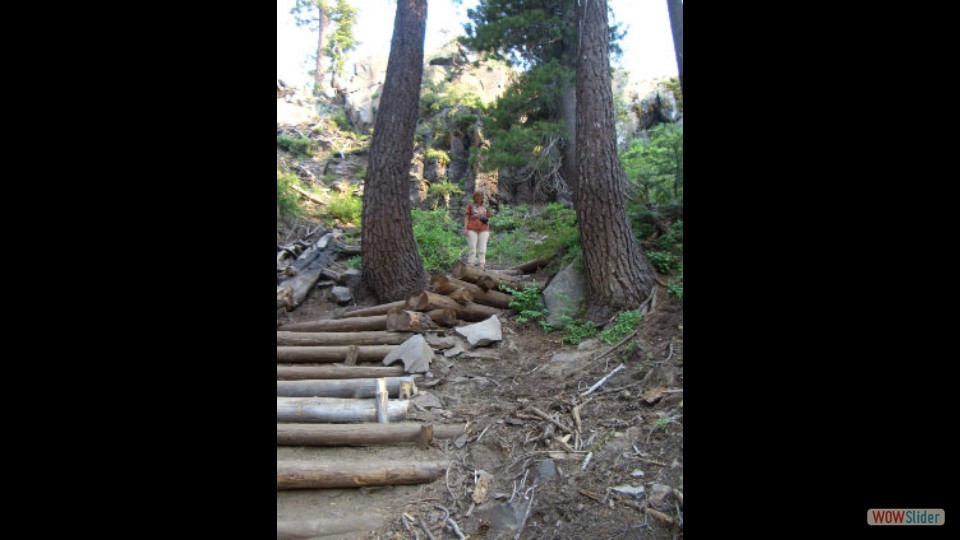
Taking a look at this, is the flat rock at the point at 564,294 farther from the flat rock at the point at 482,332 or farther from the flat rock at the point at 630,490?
the flat rock at the point at 630,490

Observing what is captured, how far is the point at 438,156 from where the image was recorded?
64.2 ft

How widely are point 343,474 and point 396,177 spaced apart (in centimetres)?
562

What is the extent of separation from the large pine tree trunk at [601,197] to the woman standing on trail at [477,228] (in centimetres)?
302

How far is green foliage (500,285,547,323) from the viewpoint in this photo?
7512mm

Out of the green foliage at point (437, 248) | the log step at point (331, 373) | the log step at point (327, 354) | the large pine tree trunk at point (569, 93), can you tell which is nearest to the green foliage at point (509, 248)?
the green foliage at point (437, 248)

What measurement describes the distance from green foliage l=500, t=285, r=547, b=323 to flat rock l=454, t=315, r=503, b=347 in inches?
17.0

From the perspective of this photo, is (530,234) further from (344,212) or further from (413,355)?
(413,355)

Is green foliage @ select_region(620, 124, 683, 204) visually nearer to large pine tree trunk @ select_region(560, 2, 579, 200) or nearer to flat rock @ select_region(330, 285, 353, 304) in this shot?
large pine tree trunk @ select_region(560, 2, 579, 200)

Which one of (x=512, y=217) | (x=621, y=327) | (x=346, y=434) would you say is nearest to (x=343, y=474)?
(x=346, y=434)

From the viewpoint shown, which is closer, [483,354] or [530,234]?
[483,354]

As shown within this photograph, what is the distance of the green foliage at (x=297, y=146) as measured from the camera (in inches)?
785
